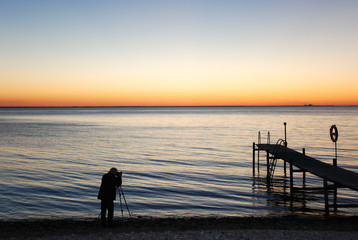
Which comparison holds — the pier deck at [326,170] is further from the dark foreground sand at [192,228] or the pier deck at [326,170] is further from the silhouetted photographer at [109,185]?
the silhouetted photographer at [109,185]

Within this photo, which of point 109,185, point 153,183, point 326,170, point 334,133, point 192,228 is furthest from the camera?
point 334,133

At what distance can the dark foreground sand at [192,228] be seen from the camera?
35.1 feet

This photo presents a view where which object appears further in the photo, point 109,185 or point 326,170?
point 326,170

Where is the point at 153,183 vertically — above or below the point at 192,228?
below

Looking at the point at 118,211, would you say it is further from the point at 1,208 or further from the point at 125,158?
the point at 125,158

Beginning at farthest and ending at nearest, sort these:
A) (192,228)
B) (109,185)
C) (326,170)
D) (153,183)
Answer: (153,183) → (326,170) → (192,228) → (109,185)

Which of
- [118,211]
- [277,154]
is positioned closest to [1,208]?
[118,211]

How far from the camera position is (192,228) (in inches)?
488

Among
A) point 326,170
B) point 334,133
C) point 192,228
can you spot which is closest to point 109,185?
point 192,228

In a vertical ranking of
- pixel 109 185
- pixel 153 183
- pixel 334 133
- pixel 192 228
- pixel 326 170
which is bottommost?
pixel 153 183

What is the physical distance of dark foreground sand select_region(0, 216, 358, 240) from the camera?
10711mm

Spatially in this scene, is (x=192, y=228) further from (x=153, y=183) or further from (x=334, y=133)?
(x=334, y=133)

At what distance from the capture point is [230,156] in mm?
35125

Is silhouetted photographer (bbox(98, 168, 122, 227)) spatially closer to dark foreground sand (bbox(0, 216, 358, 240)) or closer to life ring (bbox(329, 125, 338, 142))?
dark foreground sand (bbox(0, 216, 358, 240))
